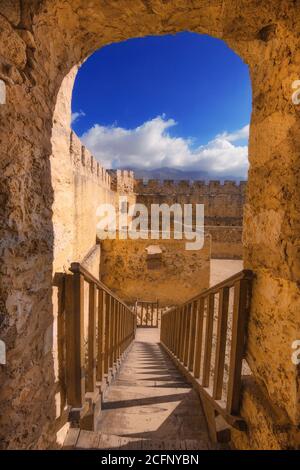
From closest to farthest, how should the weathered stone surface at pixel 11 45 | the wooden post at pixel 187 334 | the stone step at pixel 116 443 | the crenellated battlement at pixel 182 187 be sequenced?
the weathered stone surface at pixel 11 45 < the stone step at pixel 116 443 < the wooden post at pixel 187 334 < the crenellated battlement at pixel 182 187

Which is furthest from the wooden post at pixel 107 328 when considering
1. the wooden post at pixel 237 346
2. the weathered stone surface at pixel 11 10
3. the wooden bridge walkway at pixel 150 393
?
the weathered stone surface at pixel 11 10

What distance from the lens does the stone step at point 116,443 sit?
176cm

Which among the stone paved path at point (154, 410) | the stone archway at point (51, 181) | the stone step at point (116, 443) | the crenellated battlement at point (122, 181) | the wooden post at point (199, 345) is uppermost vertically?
the crenellated battlement at point (122, 181)

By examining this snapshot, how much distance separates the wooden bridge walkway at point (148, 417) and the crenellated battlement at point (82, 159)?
519 centimetres

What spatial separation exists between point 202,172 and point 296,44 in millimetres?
165242

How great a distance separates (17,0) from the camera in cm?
129

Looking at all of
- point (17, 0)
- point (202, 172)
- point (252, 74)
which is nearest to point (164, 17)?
point (252, 74)

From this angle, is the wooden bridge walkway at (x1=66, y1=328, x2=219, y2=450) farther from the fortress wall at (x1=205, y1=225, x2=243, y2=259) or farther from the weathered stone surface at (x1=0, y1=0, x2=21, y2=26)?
the fortress wall at (x1=205, y1=225, x2=243, y2=259)

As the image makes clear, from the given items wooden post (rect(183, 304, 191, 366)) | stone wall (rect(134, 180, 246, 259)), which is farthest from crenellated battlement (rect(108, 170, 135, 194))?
wooden post (rect(183, 304, 191, 366))

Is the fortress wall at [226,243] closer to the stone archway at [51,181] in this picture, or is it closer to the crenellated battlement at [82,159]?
the crenellated battlement at [82,159]

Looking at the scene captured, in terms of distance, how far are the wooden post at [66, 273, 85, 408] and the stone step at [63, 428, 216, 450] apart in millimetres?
224

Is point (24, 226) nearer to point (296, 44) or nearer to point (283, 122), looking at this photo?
point (283, 122)

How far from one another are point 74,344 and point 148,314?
7093 mm

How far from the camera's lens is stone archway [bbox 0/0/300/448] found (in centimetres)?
131
